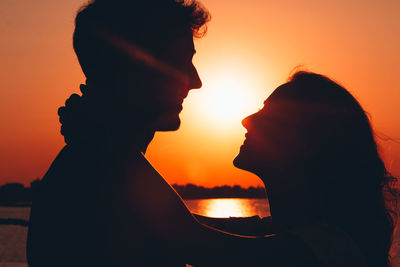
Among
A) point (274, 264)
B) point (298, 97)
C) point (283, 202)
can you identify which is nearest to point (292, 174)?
point (283, 202)

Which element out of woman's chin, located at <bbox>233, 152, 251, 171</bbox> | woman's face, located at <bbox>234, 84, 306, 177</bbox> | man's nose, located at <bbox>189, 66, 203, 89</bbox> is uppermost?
man's nose, located at <bbox>189, 66, 203, 89</bbox>

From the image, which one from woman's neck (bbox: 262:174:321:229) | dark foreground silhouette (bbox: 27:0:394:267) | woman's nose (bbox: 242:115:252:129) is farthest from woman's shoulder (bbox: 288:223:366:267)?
woman's nose (bbox: 242:115:252:129)

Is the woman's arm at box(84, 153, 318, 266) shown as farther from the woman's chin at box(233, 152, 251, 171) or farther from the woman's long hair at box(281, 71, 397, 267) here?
the woman's chin at box(233, 152, 251, 171)

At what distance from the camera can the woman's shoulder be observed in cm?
158

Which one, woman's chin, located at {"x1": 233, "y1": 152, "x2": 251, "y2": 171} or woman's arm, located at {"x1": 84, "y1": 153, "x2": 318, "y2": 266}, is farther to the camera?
woman's chin, located at {"x1": 233, "y1": 152, "x2": 251, "y2": 171}

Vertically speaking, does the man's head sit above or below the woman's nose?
above

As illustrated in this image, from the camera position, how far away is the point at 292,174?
3393mm

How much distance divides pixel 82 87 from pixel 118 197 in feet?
2.61

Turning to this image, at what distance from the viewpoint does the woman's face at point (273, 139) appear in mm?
3506

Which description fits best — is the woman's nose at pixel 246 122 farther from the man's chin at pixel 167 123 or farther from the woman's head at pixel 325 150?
the man's chin at pixel 167 123

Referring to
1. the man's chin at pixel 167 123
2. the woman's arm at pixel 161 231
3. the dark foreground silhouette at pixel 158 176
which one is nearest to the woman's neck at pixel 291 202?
the dark foreground silhouette at pixel 158 176

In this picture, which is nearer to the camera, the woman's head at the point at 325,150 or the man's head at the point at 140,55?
the man's head at the point at 140,55

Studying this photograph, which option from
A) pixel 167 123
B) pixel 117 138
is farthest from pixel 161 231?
pixel 167 123

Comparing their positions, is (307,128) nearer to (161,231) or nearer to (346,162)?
(346,162)
